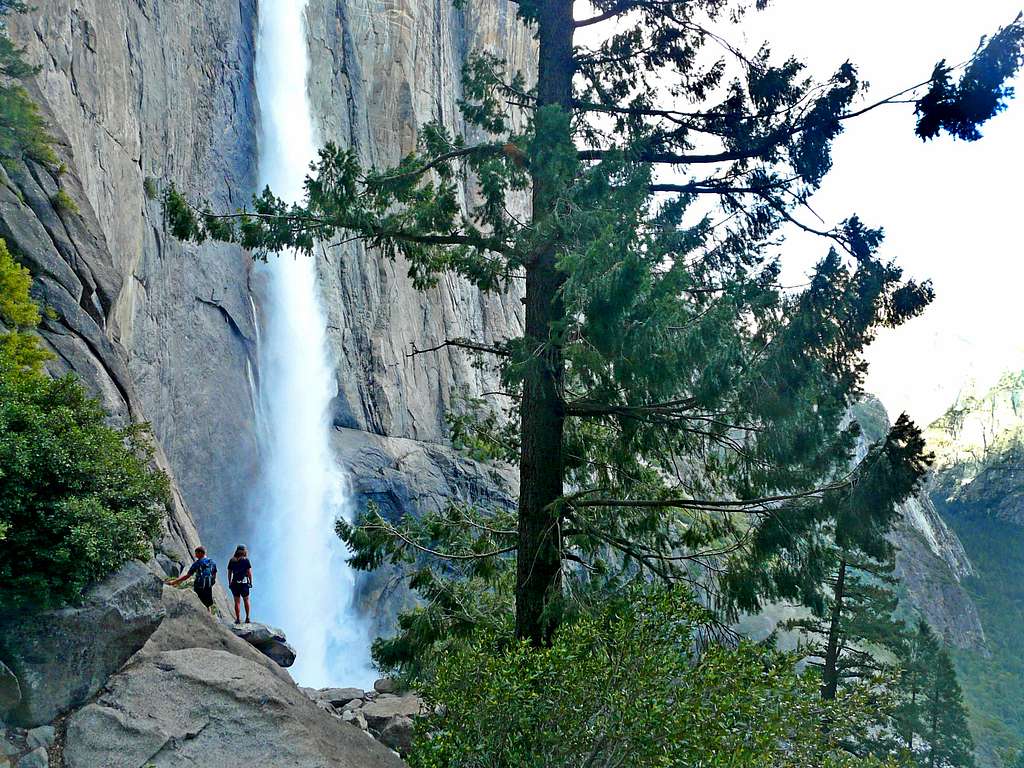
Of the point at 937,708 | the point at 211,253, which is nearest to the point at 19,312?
the point at 211,253

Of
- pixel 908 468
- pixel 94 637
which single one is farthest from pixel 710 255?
pixel 94 637

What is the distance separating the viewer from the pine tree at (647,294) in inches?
238

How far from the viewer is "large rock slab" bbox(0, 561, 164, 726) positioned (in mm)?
5941

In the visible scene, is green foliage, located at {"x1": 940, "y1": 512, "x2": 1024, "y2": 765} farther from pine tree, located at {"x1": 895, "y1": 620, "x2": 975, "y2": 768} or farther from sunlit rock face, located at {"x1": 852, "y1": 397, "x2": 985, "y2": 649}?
pine tree, located at {"x1": 895, "y1": 620, "x2": 975, "y2": 768}

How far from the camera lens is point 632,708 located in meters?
4.82

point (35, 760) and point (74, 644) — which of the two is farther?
point (74, 644)

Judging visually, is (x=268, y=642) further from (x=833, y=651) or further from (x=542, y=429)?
(x=833, y=651)

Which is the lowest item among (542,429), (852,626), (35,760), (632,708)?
(35,760)

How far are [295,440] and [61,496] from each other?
21305 mm

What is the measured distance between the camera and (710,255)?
8.15 meters

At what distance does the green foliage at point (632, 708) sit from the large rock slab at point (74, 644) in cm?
276

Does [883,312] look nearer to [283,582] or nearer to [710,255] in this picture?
[710,255]

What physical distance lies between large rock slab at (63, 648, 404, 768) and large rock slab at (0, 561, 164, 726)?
0.56 ft

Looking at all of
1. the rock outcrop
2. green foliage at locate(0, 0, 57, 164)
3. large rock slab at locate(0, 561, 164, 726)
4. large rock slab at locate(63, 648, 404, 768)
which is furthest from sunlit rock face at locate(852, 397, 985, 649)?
large rock slab at locate(0, 561, 164, 726)
